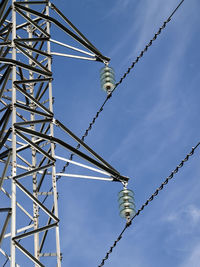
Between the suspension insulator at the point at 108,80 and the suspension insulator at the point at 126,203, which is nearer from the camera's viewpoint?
the suspension insulator at the point at 126,203

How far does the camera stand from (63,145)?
12086mm

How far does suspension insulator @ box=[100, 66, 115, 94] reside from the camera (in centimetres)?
1391

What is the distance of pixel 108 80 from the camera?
549 inches

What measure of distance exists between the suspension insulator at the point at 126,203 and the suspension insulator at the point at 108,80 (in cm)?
304

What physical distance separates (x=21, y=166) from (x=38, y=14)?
4.35m

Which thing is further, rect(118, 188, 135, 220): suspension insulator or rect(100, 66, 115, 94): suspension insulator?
rect(100, 66, 115, 94): suspension insulator

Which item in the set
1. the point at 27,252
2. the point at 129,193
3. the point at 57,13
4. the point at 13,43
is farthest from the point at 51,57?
the point at 27,252

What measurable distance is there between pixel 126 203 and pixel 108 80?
3.56m

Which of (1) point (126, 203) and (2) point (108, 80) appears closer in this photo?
(1) point (126, 203)

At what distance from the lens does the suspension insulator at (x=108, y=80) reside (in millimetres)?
13914

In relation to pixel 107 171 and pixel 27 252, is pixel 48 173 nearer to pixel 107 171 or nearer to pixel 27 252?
pixel 107 171

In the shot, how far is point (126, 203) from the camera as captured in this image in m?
11.7

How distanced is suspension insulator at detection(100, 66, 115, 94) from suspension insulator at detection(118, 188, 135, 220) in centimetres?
304

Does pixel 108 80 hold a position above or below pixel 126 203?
above
